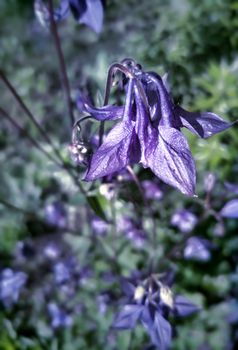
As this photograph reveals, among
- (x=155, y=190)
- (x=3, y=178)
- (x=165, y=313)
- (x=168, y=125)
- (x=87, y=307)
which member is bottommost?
(x=87, y=307)

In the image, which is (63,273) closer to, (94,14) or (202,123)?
(94,14)

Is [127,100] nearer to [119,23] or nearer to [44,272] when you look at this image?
[44,272]

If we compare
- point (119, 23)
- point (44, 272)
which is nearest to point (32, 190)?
point (44, 272)

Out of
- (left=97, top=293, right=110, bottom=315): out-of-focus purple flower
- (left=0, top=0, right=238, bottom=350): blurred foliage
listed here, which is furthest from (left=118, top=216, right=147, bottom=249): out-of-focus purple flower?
(left=97, top=293, right=110, bottom=315): out-of-focus purple flower

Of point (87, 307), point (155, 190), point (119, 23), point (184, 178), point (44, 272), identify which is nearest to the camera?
point (184, 178)

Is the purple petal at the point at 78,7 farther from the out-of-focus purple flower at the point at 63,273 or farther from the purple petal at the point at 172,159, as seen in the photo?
the out-of-focus purple flower at the point at 63,273

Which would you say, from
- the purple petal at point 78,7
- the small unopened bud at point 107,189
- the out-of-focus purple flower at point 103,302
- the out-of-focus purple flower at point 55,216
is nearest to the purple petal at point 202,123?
the small unopened bud at point 107,189

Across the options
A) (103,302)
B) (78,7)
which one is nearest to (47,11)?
(78,7)
